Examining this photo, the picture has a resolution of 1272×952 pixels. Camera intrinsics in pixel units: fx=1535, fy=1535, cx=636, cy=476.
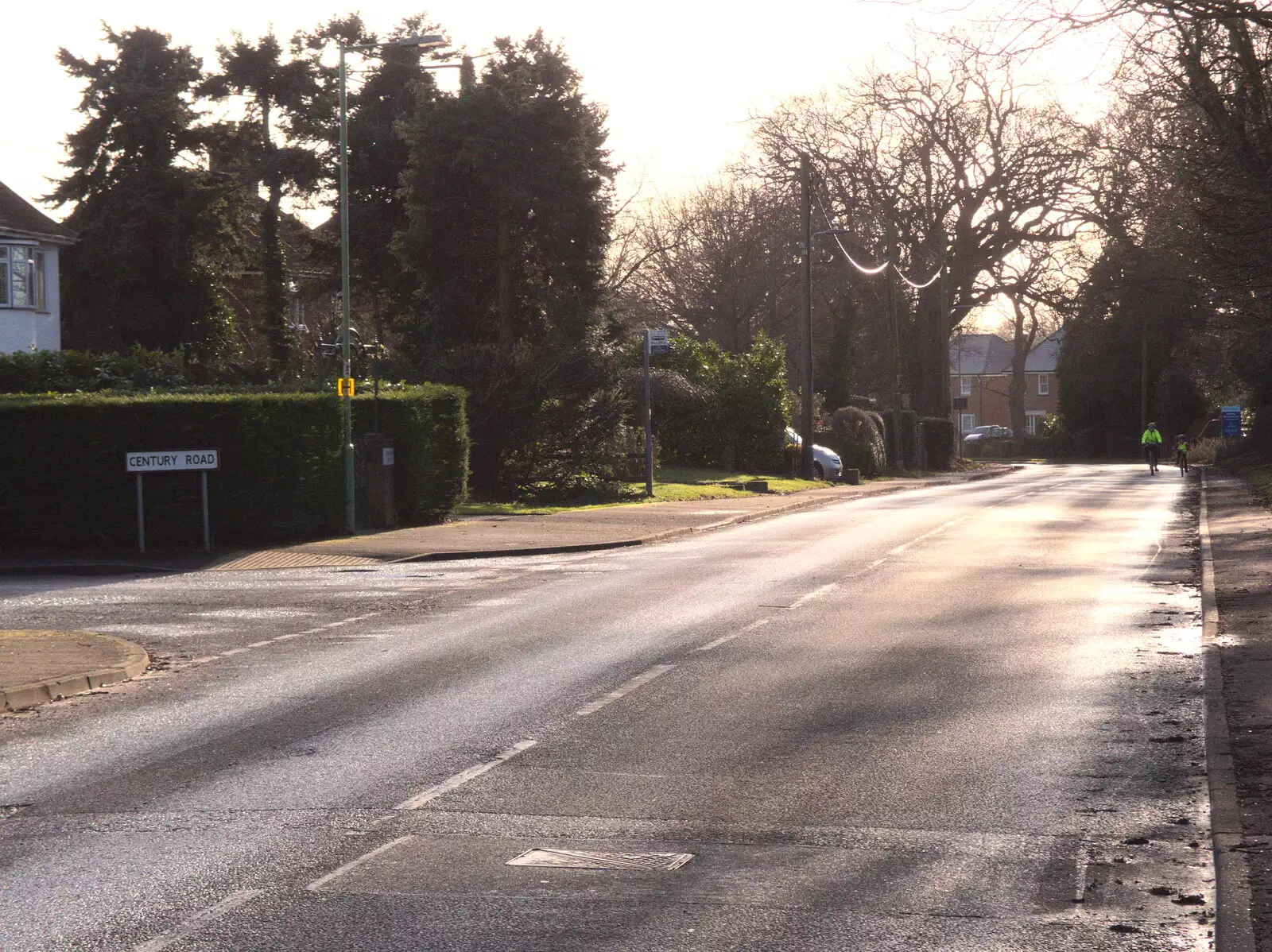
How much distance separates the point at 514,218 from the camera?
37469 mm

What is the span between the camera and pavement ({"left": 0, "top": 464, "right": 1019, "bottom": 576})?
21.0 m

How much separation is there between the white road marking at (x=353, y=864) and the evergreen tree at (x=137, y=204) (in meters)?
49.8

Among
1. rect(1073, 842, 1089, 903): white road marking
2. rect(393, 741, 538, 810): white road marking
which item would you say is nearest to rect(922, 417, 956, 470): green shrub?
rect(393, 741, 538, 810): white road marking

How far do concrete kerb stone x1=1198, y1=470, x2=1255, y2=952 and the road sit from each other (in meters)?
0.10

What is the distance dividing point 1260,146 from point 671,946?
58.6 ft

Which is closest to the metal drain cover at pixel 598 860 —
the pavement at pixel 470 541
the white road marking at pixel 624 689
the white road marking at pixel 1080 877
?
the white road marking at pixel 1080 877

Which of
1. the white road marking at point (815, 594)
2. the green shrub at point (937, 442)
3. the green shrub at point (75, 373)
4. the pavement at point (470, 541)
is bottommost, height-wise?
the white road marking at point (815, 594)

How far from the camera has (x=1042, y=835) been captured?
22.0 ft

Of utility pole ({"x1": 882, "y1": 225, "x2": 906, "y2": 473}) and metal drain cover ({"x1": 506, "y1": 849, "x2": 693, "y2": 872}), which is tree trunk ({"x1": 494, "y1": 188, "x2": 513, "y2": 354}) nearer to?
utility pole ({"x1": 882, "y1": 225, "x2": 906, "y2": 473})

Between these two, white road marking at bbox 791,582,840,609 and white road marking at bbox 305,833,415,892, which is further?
white road marking at bbox 791,582,840,609

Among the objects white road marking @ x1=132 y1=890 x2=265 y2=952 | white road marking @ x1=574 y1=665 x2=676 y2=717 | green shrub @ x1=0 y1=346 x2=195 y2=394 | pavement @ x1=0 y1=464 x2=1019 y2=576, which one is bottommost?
white road marking @ x1=574 y1=665 x2=676 y2=717

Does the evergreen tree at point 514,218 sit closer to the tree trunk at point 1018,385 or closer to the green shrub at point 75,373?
the green shrub at point 75,373

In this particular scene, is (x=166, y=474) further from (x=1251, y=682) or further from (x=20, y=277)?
(x=20, y=277)

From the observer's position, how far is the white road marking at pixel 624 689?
32.5 feet
